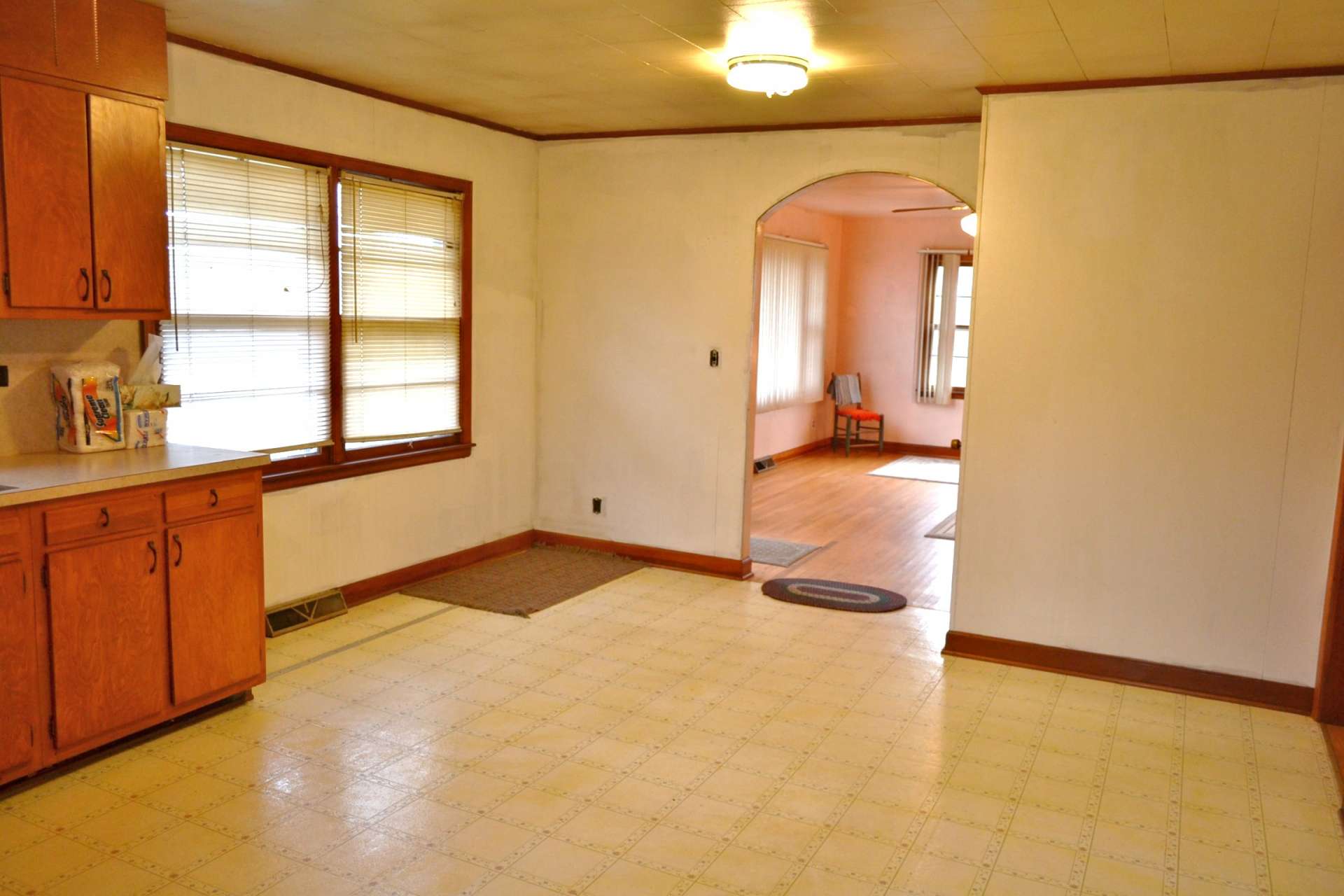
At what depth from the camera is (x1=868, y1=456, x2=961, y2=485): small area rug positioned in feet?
31.7

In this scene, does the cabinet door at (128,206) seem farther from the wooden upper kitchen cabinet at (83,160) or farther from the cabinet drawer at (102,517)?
the cabinet drawer at (102,517)

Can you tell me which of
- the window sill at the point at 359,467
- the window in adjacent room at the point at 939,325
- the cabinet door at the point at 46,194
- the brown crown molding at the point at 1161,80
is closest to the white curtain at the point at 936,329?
the window in adjacent room at the point at 939,325

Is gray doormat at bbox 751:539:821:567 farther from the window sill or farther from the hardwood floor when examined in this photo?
the window sill

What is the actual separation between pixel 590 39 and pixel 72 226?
195cm

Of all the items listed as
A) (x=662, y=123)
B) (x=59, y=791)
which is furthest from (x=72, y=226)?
(x=662, y=123)

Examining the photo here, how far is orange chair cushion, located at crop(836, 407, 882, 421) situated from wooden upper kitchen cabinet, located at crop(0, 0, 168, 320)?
835cm

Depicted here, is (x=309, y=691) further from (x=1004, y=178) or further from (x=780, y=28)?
(x=1004, y=178)

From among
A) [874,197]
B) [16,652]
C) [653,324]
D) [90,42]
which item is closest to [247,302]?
[90,42]

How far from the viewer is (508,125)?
584 cm

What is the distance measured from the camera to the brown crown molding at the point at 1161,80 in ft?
12.9

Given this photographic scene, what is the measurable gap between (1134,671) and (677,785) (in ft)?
7.41

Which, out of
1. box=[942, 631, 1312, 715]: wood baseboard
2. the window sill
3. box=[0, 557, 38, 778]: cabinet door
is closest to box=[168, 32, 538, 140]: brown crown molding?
the window sill

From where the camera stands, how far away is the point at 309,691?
158 inches

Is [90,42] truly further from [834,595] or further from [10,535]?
[834,595]
